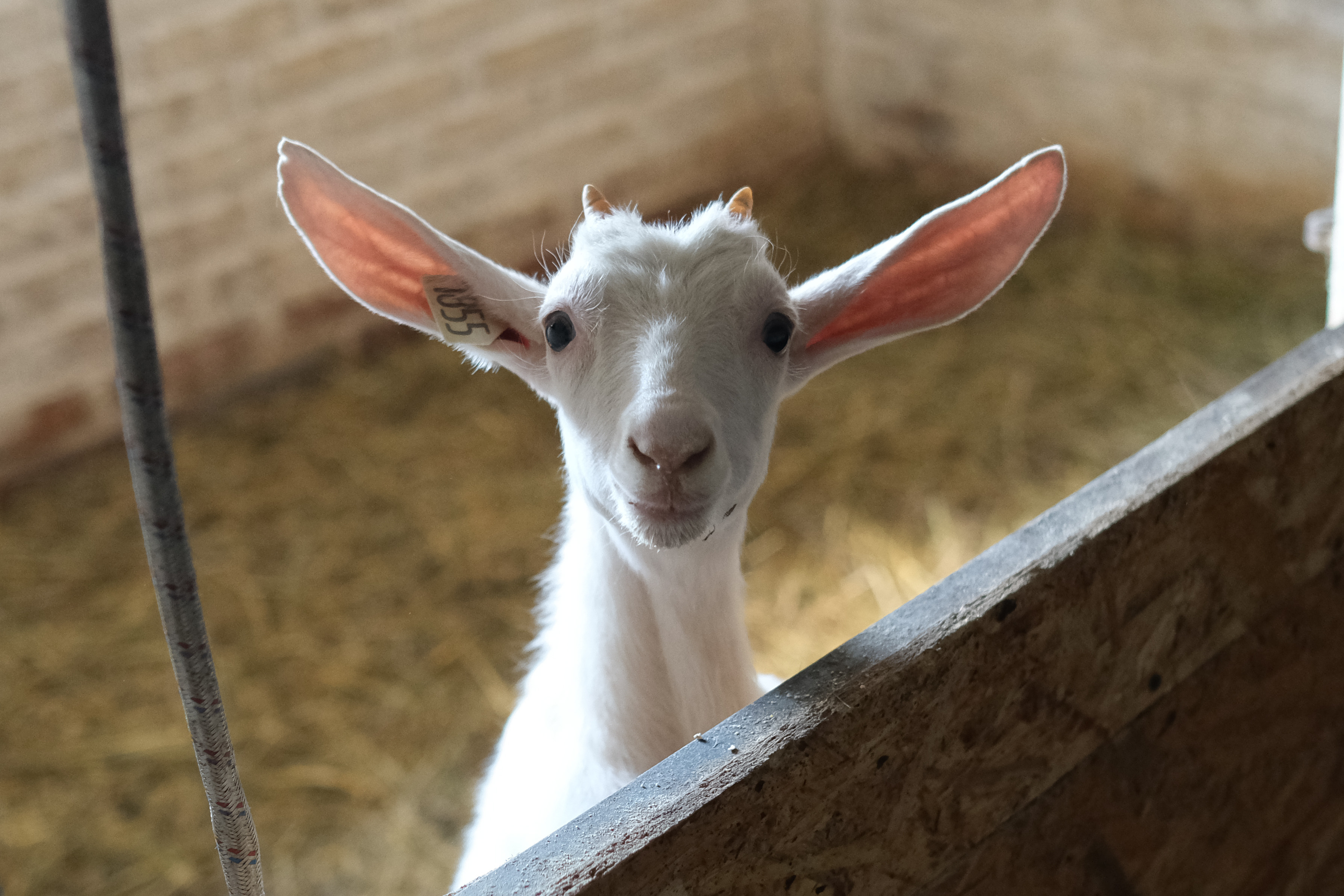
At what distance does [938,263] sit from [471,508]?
211 centimetres

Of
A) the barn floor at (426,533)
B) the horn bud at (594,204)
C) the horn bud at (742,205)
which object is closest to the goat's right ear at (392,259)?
the horn bud at (594,204)

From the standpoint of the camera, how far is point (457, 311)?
1.58 metres

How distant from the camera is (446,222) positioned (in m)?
4.20

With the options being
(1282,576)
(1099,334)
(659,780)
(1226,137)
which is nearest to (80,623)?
(659,780)

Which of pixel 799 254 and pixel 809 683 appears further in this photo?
pixel 799 254

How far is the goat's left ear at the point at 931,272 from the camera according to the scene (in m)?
1.58

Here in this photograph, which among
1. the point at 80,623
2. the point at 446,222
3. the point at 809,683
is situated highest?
the point at 446,222

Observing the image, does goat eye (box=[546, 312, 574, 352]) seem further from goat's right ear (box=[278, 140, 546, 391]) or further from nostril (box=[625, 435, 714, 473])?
nostril (box=[625, 435, 714, 473])

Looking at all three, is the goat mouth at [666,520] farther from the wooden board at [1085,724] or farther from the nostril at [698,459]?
the wooden board at [1085,724]

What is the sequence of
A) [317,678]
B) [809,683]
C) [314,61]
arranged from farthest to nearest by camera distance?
[314,61]
[317,678]
[809,683]

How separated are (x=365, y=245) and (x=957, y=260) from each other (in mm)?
811

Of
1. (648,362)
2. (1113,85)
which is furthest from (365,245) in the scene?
(1113,85)

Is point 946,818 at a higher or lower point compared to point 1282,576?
lower

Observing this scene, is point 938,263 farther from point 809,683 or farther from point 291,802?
point 291,802
